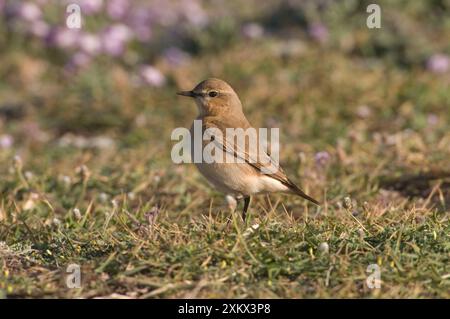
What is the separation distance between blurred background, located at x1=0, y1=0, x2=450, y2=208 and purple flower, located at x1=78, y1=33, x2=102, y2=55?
0.07 ft

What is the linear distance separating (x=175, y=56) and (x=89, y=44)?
119 cm

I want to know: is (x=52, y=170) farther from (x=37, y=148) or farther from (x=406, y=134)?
(x=406, y=134)

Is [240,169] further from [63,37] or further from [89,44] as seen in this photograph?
[63,37]

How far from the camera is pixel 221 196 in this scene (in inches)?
302

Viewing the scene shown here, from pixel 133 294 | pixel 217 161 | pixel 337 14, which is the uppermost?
pixel 337 14

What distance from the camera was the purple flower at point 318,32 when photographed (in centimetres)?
1198

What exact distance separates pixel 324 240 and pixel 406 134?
170 inches

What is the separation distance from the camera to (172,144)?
9547mm

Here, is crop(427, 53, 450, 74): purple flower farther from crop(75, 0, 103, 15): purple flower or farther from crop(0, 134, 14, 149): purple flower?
crop(0, 134, 14, 149): purple flower

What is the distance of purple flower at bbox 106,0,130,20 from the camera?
13.1 m

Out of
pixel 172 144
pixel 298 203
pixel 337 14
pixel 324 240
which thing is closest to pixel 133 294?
pixel 324 240

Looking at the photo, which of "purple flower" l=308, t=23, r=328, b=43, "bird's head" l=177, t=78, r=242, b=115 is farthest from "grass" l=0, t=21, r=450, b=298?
"bird's head" l=177, t=78, r=242, b=115

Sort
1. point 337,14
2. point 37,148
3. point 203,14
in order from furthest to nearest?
1. point 203,14
2. point 337,14
3. point 37,148

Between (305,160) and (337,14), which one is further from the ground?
(337,14)
